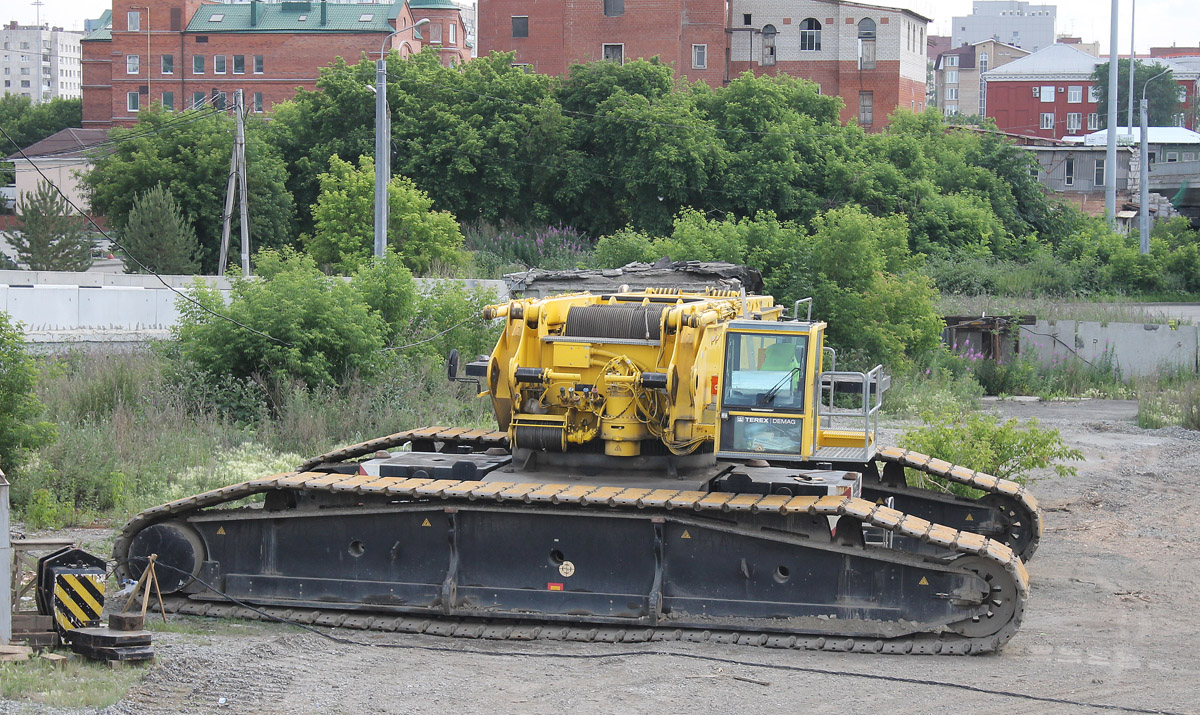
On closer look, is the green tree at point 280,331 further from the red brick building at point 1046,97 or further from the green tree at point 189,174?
the red brick building at point 1046,97

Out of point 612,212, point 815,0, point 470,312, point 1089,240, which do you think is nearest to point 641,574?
point 470,312

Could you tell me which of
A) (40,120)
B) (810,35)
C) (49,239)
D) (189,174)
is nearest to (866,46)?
(810,35)

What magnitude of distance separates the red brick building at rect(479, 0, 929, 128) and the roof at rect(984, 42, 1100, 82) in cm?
4354

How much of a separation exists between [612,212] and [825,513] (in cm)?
3926

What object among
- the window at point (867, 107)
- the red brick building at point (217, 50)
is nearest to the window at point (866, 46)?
the window at point (867, 107)

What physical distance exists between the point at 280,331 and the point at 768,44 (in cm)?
5997

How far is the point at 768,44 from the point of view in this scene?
7444 centimetres

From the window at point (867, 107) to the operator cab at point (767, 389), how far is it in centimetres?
6602

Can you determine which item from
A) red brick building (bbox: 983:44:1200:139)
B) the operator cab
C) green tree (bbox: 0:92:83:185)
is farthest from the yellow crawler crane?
red brick building (bbox: 983:44:1200:139)

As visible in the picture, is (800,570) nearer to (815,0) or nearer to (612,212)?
(612,212)

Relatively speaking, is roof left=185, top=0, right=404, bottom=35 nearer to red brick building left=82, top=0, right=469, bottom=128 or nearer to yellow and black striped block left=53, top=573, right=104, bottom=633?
red brick building left=82, top=0, right=469, bottom=128

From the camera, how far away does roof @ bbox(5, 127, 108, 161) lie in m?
79.9

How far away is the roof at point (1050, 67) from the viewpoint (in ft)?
385

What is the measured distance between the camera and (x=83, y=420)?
17.6 m
